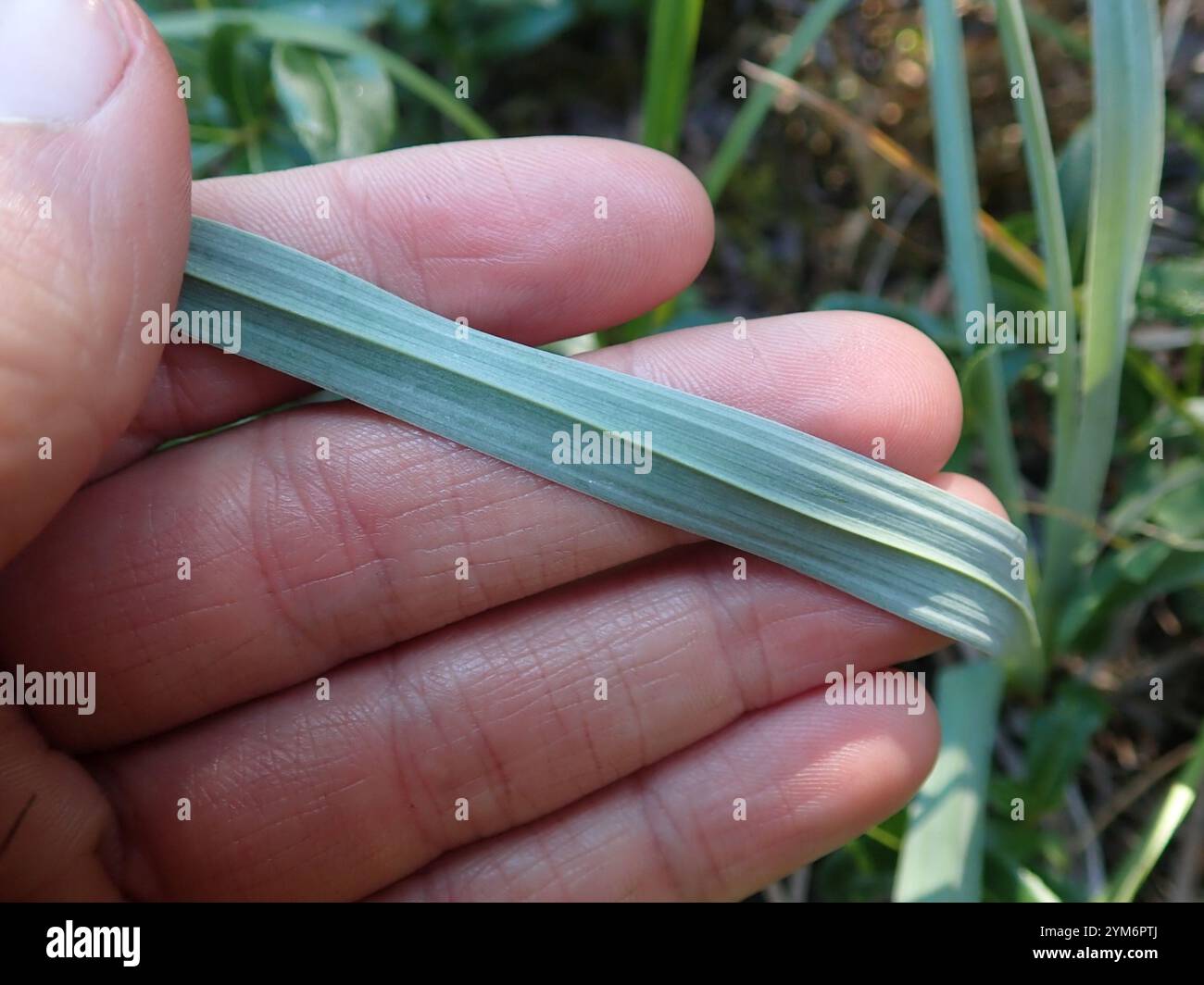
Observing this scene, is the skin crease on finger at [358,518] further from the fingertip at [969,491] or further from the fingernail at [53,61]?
the fingernail at [53,61]

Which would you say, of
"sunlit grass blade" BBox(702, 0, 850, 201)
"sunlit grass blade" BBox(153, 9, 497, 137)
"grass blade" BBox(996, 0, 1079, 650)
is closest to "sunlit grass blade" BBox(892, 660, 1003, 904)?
"grass blade" BBox(996, 0, 1079, 650)

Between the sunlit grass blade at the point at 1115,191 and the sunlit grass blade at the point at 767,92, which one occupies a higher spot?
the sunlit grass blade at the point at 767,92

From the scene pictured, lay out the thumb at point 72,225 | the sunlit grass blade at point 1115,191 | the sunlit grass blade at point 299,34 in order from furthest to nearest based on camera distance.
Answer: the sunlit grass blade at point 299,34, the sunlit grass blade at point 1115,191, the thumb at point 72,225

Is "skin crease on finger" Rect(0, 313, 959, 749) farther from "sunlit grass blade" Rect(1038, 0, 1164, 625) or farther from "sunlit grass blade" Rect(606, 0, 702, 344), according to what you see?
"sunlit grass blade" Rect(606, 0, 702, 344)

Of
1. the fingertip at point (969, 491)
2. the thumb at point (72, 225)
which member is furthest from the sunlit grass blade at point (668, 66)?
the thumb at point (72, 225)

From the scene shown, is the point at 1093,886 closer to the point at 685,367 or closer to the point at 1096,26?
the point at 685,367

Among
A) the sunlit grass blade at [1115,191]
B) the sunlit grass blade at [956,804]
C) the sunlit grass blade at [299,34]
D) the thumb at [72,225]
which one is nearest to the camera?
the thumb at [72,225]
